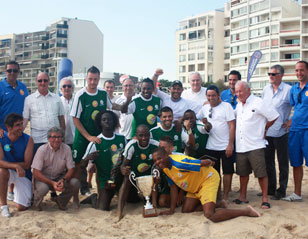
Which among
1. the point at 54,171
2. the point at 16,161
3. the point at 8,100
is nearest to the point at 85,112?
the point at 54,171

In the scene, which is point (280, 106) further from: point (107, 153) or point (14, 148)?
point (14, 148)

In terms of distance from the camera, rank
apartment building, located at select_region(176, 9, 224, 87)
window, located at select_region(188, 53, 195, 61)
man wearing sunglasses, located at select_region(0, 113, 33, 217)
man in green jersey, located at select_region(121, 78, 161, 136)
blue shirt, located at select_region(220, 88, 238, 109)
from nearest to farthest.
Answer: man wearing sunglasses, located at select_region(0, 113, 33, 217) < man in green jersey, located at select_region(121, 78, 161, 136) < blue shirt, located at select_region(220, 88, 238, 109) < apartment building, located at select_region(176, 9, 224, 87) < window, located at select_region(188, 53, 195, 61)

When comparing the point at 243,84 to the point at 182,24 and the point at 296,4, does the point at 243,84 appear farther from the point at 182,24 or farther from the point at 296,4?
the point at 182,24

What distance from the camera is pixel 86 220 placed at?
16.4 ft

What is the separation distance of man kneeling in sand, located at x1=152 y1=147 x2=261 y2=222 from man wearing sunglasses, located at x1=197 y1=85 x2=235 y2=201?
664mm

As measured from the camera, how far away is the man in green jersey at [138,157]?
5316 mm

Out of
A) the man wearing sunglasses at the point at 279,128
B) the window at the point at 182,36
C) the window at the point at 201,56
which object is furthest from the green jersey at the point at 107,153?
the window at the point at 182,36

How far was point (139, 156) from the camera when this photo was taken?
551 cm

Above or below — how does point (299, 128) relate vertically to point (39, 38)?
below

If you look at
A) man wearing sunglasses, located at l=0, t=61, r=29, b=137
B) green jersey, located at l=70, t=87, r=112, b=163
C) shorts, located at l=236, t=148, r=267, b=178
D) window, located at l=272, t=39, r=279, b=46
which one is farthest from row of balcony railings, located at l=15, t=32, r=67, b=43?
shorts, located at l=236, t=148, r=267, b=178

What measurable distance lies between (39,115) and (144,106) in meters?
1.86

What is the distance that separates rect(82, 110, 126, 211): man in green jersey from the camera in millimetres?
5578

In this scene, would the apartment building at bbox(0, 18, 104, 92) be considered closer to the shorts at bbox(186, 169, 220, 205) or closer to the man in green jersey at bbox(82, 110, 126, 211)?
the man in green jersey at bbox(82, 110, 126, 211)

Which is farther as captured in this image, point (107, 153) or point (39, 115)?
point (39, 115)
